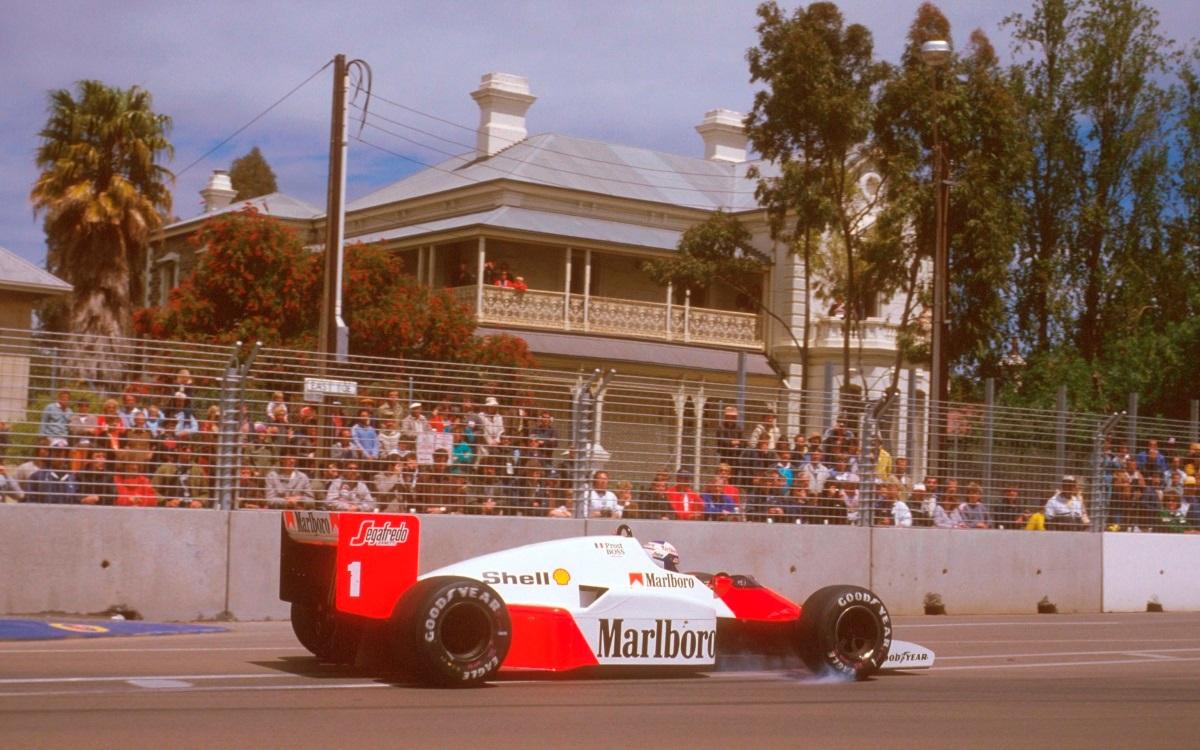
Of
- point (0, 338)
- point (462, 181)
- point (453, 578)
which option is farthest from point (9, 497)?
point (462, 181)

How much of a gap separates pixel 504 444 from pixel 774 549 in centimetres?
349

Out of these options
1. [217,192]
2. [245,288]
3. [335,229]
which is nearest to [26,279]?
[245,288]

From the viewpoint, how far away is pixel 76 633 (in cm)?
1216

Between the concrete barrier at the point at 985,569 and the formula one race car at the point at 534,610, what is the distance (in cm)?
753

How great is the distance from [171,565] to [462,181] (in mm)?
31009

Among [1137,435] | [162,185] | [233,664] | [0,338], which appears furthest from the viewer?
[162,185]

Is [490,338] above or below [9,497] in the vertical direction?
above

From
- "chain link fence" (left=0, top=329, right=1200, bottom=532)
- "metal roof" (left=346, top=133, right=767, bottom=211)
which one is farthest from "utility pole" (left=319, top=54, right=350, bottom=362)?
"metal roof" (left=346, top=133, right=767, bottom=211)

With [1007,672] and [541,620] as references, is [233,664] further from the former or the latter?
[1007,672]

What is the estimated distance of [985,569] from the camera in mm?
19094

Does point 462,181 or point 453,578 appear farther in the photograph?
point 462,181

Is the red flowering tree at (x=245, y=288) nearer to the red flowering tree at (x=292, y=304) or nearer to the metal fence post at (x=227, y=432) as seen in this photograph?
the red flowering tree at (x=292, y=304)

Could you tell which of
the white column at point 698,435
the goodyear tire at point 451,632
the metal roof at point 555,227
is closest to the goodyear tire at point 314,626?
the goodyear tire at point 451,632

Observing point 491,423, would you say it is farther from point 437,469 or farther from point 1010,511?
point 1010,511
